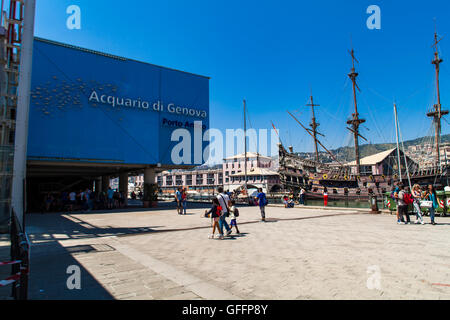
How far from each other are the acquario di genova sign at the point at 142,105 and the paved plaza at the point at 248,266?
18893 millimetres

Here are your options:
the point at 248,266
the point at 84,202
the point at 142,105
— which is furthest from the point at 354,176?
the point at 248,266

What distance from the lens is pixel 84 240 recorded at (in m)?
9.02

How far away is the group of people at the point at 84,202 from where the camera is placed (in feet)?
74.0

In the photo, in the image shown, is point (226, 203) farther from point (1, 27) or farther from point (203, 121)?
point (203, 121)

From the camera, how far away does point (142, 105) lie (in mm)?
27781

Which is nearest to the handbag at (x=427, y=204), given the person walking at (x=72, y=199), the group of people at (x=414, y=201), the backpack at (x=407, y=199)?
the group of people at (x=414, y=201)

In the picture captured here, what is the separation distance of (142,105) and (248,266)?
25091mm

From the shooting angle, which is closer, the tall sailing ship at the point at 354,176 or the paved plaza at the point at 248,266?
the paved plaza at the point at 248,266

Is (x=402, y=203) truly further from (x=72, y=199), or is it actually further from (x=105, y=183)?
(x=105, y=183)

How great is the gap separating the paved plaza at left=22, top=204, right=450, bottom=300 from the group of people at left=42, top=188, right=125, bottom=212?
47.4 feet

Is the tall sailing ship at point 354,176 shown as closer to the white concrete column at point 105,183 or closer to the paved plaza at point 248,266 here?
the white concrete column at point 105,183

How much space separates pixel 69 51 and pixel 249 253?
26035 millimetres

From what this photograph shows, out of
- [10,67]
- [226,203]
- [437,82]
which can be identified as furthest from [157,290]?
[437,82]

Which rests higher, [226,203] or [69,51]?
[69,51]
